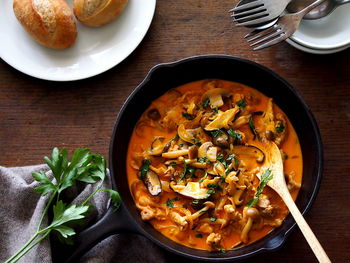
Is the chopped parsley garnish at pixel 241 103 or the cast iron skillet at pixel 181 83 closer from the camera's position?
the cast iron skillet at pixel 181 83

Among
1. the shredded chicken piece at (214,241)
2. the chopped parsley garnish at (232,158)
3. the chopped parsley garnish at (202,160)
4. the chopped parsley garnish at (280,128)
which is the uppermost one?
the chopped parsley garnish at (280,128)

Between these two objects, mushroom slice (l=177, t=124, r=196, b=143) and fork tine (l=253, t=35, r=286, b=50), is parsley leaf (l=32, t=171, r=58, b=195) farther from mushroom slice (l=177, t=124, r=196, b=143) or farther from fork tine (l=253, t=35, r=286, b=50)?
fork tine (l=253, t=35, r=286, b=50)

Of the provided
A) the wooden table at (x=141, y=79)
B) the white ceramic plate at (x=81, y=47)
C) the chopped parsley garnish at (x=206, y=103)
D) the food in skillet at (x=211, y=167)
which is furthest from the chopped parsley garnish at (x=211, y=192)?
the white ceramic plate at (x=81, y=47)

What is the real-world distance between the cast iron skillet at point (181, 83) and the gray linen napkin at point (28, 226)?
153mm

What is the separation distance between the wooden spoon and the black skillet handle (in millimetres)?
802

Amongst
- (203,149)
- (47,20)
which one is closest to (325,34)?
(203,149)

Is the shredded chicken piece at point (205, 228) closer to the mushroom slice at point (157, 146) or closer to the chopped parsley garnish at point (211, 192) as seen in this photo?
the chopped parsley garnish at point (211, 192)

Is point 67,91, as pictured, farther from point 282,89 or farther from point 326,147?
point 326,147

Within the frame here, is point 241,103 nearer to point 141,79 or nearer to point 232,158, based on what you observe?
point 232,158

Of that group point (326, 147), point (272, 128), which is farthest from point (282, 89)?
point (326, 147)

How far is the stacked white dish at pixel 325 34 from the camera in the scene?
3.22 meters

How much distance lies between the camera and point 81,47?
3.46 m

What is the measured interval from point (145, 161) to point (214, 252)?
643 mm

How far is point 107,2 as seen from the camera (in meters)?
3.33
